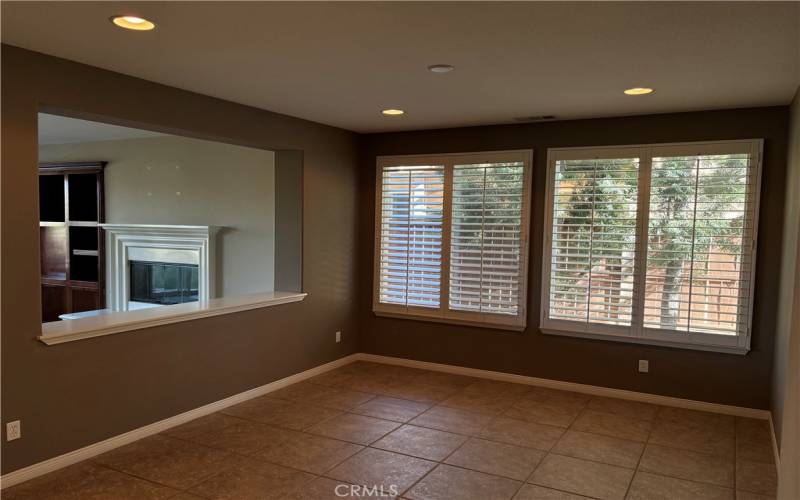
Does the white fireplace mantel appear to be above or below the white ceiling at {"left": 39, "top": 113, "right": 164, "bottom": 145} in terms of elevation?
below

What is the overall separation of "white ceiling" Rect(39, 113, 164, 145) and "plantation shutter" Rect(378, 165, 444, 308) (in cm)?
255

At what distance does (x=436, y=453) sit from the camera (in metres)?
3.55

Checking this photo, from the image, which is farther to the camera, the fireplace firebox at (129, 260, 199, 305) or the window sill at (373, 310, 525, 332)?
the fireplace firebox at (129, 260, 199, 305)

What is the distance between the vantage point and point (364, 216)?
229 inches

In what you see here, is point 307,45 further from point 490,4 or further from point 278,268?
point 278,268

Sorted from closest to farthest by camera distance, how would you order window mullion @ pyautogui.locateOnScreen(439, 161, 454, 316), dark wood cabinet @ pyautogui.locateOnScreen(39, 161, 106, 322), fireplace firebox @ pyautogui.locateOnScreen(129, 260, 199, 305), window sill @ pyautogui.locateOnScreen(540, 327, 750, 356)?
window sill @ pyautogui.locateOnScreen(540, 327, 750, 356) → window mullion @ pyautogui.locateOnScreen(439, 161, 454, 316) → fireplace firebox @ pyautogui.locateOnScreen(129, 260, 199, 305) → dark wood cabinet @ pyautogui.locateOnScreen(39, 161, 106, 322)

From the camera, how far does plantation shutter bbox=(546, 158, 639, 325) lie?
455cm

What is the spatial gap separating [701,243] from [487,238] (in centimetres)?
178

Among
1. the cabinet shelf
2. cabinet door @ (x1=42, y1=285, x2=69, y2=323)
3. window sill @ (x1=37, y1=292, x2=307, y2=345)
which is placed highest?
the cabinet shelf

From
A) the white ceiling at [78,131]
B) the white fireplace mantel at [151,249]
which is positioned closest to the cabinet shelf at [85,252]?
the white fireplace mantel at [151,249]

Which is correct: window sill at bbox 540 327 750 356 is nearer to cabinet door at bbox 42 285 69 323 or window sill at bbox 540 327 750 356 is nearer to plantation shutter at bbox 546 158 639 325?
plantation shutter at bbox 546 158 639 325

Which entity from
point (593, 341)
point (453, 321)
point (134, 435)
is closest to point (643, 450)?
point (593, 341)

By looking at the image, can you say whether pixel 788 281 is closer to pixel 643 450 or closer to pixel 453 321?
pixel 643 450

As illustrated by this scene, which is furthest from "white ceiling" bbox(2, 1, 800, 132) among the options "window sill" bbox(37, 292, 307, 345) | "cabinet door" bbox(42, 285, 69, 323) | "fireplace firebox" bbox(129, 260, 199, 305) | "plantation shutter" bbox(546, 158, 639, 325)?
"cabinet door" bbox(42, 285, 69, 323)
